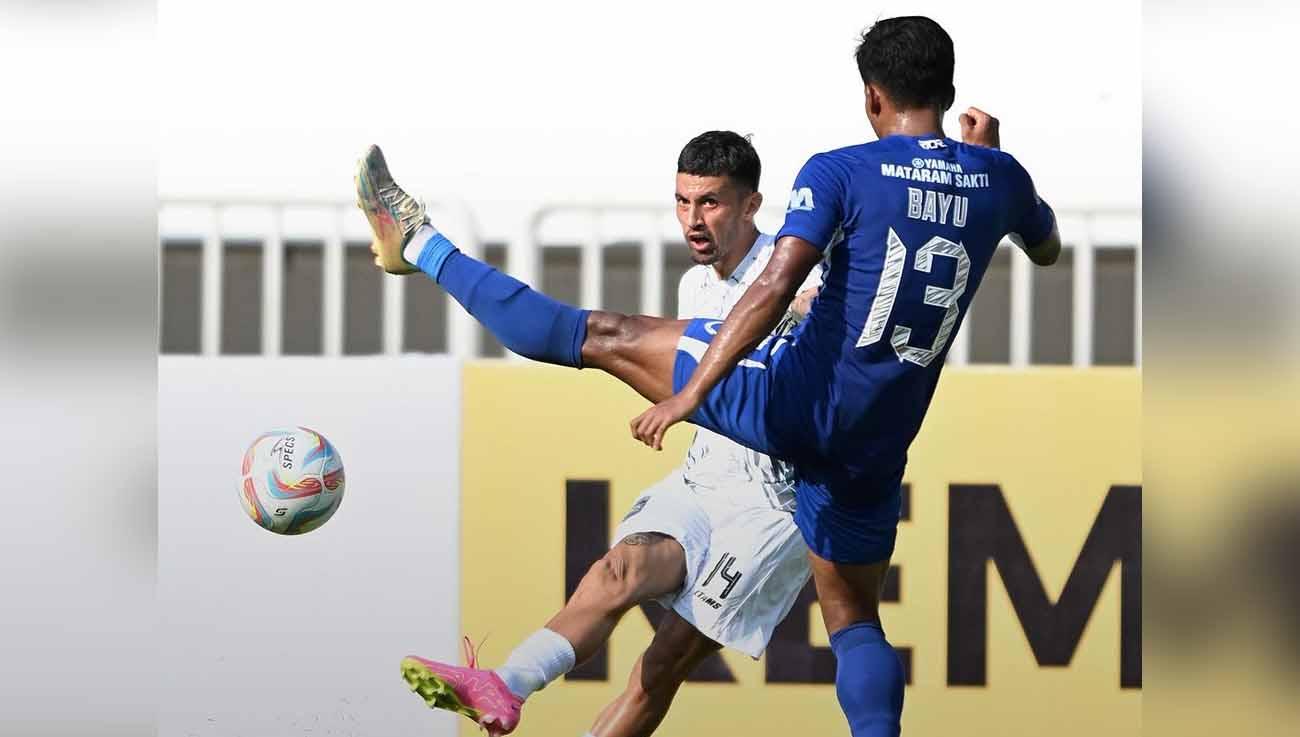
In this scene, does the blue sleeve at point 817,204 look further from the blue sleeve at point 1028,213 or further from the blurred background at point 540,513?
the blurred background at point 540,513

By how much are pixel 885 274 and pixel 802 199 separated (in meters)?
0.25

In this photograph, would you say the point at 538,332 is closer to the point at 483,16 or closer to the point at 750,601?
the point at 750,601

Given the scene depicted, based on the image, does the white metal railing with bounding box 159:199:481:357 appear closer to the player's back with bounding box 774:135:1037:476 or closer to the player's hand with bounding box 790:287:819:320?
the player's hand with bounding box 790:287:819:320

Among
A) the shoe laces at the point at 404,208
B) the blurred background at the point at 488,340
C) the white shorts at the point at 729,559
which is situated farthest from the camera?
the white shorts at the point at 729,559

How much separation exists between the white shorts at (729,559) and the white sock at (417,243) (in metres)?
0.90

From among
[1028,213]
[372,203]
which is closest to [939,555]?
[1028,213]

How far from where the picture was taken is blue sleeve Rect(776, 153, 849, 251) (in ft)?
11.6

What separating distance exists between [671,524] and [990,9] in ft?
7.72

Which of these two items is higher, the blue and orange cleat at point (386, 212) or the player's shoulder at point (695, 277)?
the blue and orange cleat at point (386, 212)

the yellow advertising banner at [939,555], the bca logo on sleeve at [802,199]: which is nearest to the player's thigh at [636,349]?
the bca logo on sleeve at [802,199]

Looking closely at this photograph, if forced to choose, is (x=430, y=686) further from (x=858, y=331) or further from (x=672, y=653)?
(x=858, y=331)

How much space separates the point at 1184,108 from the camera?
3.48 meters

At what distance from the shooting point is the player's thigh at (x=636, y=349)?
3.99 m

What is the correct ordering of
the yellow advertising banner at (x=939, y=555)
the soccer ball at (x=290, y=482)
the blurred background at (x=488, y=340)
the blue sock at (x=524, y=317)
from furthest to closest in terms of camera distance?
1. the yellow advertising banner at (x=939, y=555)
2. the soccer ball at (x=290, y=482)
3. the blue sock at (x=524, y=317)
4. the blurred background at (x=488, y=340)
